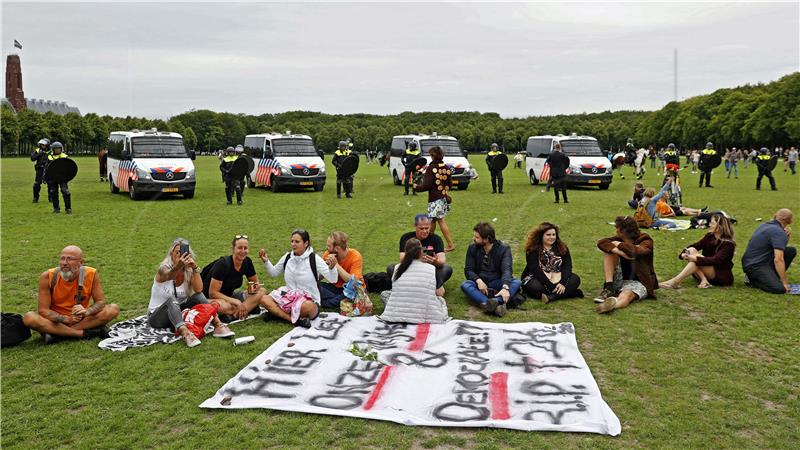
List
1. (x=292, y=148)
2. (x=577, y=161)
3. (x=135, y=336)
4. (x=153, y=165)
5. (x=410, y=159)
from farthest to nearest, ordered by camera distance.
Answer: (x=577, y=161)
(x=292, y=148)
(x=410, y=159)
(x=153, y=165)
(x=135, y=336)

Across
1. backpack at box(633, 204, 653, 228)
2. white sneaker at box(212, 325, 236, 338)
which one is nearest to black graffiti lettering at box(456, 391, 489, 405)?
white sneaker at box(212, 325, 236, 338)

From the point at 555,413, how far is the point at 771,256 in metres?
5.71

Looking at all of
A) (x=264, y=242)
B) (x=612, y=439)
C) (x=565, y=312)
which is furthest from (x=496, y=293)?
(x=264, y=242)

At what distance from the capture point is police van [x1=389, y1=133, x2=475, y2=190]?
27.1 meters

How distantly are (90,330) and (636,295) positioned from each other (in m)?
6.61

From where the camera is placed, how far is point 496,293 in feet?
28.0

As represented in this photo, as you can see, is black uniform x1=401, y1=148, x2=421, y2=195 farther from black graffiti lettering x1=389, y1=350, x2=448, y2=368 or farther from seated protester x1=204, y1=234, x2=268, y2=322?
black graffiti lettering x1=389, y1=350, x2=448, y2=368

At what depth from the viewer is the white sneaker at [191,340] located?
6882mm

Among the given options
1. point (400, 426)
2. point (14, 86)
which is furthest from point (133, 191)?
point (14, 86)

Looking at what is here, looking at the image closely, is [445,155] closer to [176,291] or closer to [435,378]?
[176,291]

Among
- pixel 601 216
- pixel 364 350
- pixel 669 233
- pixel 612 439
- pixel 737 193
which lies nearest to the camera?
pixel 612 439

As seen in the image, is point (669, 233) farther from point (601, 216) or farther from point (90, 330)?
point (90, 330)

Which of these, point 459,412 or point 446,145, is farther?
point 446,145

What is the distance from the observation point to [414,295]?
7.68m
